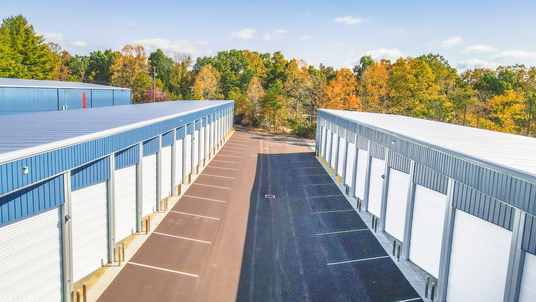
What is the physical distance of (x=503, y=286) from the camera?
960 cm

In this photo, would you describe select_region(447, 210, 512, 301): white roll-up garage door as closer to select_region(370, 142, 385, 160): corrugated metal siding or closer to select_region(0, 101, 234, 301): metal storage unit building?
select_region(370, 142, 385, 160): corrugated metal siding

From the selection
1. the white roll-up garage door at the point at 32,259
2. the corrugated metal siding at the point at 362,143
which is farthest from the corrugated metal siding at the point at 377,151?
the white roll-up garage door at the point at 32,259

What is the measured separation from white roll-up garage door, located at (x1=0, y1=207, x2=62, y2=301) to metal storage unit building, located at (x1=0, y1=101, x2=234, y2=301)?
26mm

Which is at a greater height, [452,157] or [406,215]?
[452,157]

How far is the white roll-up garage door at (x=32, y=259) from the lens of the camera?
8930 mm

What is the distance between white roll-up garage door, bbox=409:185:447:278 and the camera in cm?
1262

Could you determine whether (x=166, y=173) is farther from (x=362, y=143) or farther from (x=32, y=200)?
(x=362, y=143)

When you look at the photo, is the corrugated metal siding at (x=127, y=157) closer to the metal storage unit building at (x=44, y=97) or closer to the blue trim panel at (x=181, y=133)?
the blue trim panel at (x=181, y=133)

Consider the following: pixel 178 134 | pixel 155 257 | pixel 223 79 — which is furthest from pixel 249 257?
pixel 223 79

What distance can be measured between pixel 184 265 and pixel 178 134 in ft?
35.8

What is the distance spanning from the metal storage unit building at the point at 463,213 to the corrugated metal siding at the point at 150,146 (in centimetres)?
1206

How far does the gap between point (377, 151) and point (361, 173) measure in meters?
2.85

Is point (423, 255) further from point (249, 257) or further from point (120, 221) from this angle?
point (120, 221)

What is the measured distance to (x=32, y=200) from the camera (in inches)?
375
